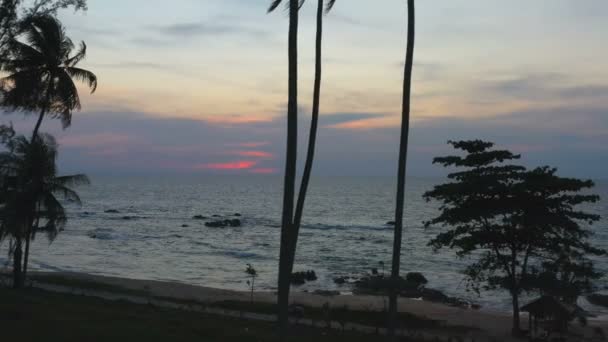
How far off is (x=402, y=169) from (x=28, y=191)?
17.3 meters

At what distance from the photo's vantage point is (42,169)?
23953 millimetres

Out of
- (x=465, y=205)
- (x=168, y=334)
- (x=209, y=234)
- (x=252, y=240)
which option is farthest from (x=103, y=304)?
(x=209, y=234)

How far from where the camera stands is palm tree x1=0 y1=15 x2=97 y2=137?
82.7 feet

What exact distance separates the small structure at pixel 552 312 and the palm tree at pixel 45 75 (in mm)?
22335

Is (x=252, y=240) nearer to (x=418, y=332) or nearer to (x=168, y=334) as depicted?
(x=418, y=332)

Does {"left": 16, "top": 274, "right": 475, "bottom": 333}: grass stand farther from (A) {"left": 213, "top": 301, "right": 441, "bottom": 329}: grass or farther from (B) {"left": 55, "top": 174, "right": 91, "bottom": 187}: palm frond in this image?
(B) {"left": 55, "top": 174, "right": 91, "bottom": 187}: palm frond

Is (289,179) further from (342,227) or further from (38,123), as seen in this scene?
(342,227)

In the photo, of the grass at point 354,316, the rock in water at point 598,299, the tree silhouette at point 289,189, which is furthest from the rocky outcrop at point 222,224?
the tree silhouette at point 289,189

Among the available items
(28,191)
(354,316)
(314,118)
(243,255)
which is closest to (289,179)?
(314,118)

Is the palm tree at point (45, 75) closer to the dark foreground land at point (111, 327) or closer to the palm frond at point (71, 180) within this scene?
the palm frond at point (71, 180)

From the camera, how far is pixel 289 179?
11352 millimetres

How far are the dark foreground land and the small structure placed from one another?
A: 25.8 feet

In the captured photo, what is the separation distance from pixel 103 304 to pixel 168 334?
928 centimetres

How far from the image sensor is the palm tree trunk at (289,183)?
36.9 feet
